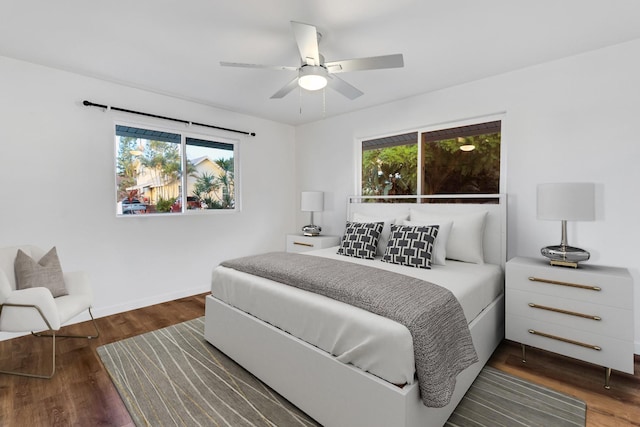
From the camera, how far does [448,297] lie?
67.8 inches

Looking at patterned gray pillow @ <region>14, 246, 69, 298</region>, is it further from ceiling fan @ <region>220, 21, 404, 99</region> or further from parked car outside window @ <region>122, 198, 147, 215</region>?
ceiling fan @ <region>220, 21, 404, 99</region>

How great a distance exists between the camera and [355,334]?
1.52 meters

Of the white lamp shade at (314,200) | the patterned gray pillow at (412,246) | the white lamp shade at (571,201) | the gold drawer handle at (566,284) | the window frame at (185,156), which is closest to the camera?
the gold drawer handle at (566,284)

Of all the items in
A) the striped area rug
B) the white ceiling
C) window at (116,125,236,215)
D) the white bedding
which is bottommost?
the striped area rug

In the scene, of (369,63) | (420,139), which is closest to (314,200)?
(420,139)

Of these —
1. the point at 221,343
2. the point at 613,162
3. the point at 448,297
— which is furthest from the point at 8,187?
the point at 613,162

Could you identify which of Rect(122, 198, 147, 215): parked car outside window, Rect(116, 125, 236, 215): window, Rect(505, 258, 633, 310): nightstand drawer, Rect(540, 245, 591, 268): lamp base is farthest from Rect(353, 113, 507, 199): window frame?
Rect(122, 198, 147, 215): parked car outside window

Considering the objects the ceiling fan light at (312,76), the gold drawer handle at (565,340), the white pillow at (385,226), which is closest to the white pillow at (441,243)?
the white pillow at (385,226)

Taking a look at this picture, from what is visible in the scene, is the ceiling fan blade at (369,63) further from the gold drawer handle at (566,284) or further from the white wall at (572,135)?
the gold drawer handle at (566,284)

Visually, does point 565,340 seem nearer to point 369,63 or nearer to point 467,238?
point 467,238

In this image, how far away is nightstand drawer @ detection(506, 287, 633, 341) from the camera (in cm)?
201

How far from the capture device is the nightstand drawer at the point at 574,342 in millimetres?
2006

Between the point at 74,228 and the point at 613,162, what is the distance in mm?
4809

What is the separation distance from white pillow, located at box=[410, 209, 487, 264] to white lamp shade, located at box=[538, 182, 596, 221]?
574 mm
